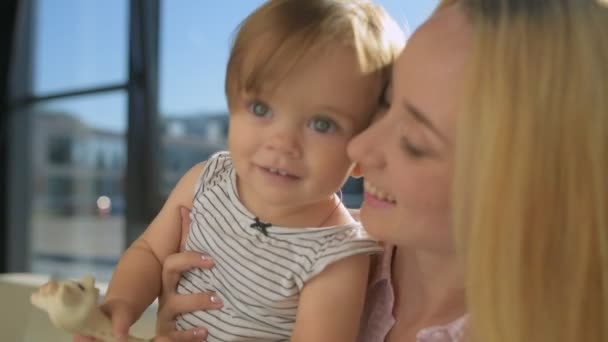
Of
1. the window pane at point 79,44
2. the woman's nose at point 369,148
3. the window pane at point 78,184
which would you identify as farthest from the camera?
the window pane at point 78,184

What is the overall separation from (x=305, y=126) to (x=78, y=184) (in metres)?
2.79

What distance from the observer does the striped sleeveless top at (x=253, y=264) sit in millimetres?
846

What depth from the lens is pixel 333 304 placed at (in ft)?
2.67

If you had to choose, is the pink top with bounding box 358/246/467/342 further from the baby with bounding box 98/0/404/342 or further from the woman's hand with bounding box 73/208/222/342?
the woman's hand with bounding box 73/208/222/342

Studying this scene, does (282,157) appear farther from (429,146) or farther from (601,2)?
(601,2)

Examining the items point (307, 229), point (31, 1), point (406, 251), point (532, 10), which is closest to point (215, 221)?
point (307, 229)

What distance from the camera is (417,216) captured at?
2.41 feet

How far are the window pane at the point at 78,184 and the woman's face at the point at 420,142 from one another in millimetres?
2287

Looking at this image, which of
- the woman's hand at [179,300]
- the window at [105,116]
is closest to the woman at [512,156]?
the woman's hand at [179,300]

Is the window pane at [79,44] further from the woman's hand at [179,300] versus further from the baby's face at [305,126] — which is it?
the baby's face at [305,126]

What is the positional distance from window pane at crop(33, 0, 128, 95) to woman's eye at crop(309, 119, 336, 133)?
223 centimetres

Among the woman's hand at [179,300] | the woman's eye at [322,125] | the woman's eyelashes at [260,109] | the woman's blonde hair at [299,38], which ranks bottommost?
the woman's hand at [179,300]

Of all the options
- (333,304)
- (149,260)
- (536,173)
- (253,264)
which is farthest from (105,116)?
(536,173)

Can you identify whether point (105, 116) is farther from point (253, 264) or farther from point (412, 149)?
Result: point (412, 149)
